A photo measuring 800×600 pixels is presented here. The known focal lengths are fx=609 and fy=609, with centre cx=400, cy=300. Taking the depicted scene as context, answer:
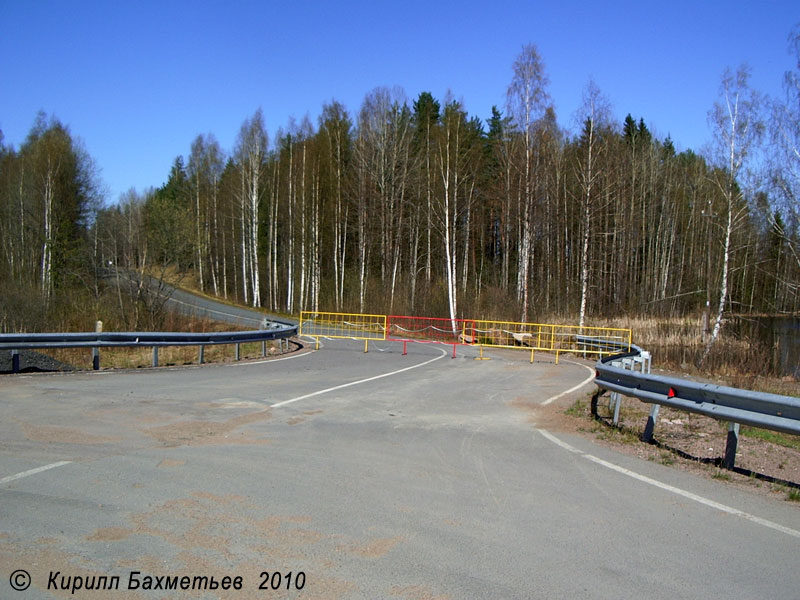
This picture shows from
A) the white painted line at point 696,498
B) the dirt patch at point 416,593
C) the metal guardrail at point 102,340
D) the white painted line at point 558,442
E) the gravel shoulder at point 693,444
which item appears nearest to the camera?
the dirt patch at point 416,593

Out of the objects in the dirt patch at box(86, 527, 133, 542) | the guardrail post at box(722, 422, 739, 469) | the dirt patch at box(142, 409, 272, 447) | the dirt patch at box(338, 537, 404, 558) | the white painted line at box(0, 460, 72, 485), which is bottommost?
the dirt patch at box(142, 409, 272, 447)

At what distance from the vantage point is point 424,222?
4700cm

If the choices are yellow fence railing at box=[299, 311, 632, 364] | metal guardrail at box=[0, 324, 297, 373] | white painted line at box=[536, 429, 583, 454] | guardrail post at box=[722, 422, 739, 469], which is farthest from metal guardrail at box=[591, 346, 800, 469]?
yellow fence railing at box=[299, 311, 632, 364]

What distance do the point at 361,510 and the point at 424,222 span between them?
139 ft

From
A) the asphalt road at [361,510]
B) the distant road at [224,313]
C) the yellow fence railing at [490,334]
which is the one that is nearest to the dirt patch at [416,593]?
the asphalt road at [361,510]

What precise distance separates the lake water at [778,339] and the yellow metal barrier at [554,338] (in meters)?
5.84

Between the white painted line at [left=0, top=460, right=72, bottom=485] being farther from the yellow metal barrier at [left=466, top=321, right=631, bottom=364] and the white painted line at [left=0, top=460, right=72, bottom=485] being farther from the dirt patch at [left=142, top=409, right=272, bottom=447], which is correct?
the yellow metal barrier at [left=466, top=321, right=631, bottom=364]

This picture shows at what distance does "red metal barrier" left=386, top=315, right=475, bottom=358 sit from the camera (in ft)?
103

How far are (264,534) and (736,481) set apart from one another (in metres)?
5.36

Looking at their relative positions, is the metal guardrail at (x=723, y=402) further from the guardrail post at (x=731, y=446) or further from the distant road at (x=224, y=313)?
the distant road at (x=224, y=313)

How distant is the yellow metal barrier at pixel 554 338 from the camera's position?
26.2 meters

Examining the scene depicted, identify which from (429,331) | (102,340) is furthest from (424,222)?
(102,340)

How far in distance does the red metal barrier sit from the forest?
1.77 meters

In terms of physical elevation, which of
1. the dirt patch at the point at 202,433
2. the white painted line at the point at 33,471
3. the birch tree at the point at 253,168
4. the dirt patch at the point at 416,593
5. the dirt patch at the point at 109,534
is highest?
the birch tree at the point at 253,168
